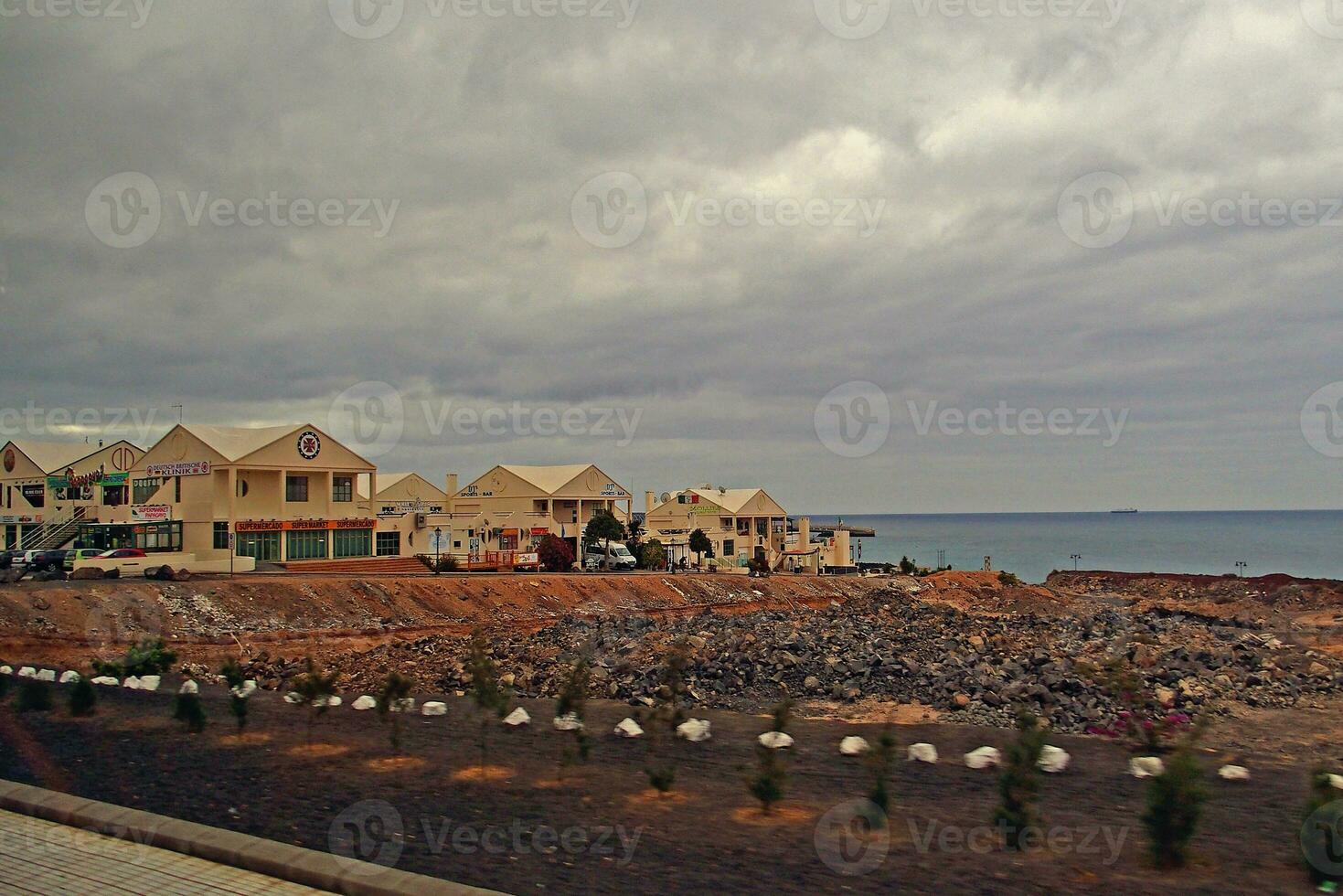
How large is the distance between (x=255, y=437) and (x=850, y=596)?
3615 centimetres

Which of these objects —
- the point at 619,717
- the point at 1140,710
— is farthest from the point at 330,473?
the point at 1140,710

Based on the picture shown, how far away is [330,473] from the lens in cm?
5238

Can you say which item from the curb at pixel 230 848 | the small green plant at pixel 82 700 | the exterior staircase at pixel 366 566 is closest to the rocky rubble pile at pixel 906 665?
the small green plant at pixel 82 700

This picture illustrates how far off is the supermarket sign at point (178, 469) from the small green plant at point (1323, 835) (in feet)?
159

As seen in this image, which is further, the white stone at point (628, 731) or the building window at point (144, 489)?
the building window at point (144, 489)

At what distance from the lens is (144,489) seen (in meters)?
51.1

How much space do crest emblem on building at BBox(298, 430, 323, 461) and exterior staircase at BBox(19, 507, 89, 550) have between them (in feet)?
46.3

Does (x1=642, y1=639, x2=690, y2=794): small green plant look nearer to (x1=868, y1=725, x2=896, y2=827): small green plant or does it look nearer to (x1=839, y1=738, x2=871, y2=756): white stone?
(x1=868, y1=725, x2=896, y2=827): small green plant

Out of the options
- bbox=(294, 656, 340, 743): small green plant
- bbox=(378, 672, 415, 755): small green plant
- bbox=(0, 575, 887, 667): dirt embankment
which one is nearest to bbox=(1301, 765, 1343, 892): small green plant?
bbox=(378, 672, 415, 755): small green plant

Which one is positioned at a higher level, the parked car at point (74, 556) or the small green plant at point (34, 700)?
the parked car at point (74, 556)

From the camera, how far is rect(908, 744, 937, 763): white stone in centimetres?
1243

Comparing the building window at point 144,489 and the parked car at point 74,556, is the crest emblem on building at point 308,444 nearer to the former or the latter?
the building window at point 144,489

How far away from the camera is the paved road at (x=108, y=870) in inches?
282

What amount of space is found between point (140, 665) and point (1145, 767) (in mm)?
19480
